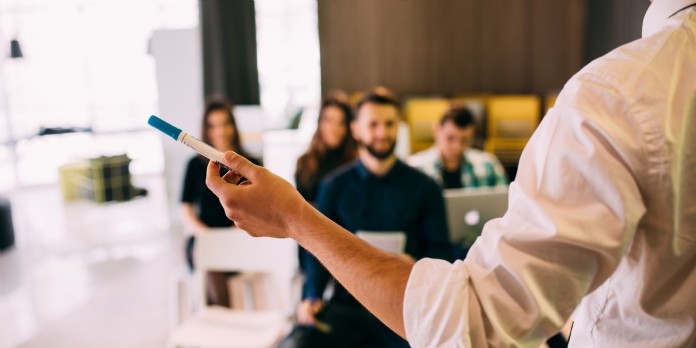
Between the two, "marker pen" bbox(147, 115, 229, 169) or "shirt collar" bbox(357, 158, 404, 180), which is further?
"shirt collar" bbox(357, 158, 404, 180)

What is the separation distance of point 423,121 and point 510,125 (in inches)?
38.3

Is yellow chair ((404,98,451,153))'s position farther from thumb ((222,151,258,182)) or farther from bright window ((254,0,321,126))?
thumb ((222,151,258,182))

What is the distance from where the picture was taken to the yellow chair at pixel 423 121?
6180 millimetres

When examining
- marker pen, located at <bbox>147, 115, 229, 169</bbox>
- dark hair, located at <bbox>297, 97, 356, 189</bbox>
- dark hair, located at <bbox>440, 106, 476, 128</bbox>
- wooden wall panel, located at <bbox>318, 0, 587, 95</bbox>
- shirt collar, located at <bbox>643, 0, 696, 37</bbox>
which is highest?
wooden wall panel, located at <bbox>318, 0, 587, 95</bbox>

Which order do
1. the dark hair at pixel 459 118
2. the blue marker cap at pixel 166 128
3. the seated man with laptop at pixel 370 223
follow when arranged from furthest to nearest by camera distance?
the dark hair at pixel 459 118 < the seated man with laptop at pixel 370 223 < the blue marker cap at pixel 166 128

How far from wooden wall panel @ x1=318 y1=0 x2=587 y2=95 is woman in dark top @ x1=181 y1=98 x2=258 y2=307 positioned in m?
4.04

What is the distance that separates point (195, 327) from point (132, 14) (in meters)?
4.43

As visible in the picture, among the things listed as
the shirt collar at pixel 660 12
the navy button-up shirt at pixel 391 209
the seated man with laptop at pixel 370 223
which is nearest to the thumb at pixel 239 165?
the shirt collar at pixel 660 12

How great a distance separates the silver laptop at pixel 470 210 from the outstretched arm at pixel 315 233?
1.90 metres

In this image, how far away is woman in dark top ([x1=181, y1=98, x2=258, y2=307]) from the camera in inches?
122

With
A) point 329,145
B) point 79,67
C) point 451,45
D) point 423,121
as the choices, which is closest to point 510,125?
point 423,121

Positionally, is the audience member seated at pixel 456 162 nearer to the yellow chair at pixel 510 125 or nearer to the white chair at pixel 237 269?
the white chair at pixel 237 269

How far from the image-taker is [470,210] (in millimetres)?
2561

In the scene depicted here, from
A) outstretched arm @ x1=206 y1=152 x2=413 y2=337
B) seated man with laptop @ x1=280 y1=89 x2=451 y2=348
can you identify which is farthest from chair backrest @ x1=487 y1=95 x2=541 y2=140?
outstretched arm @ x1=206 y1=152 x2=413 y2=337
